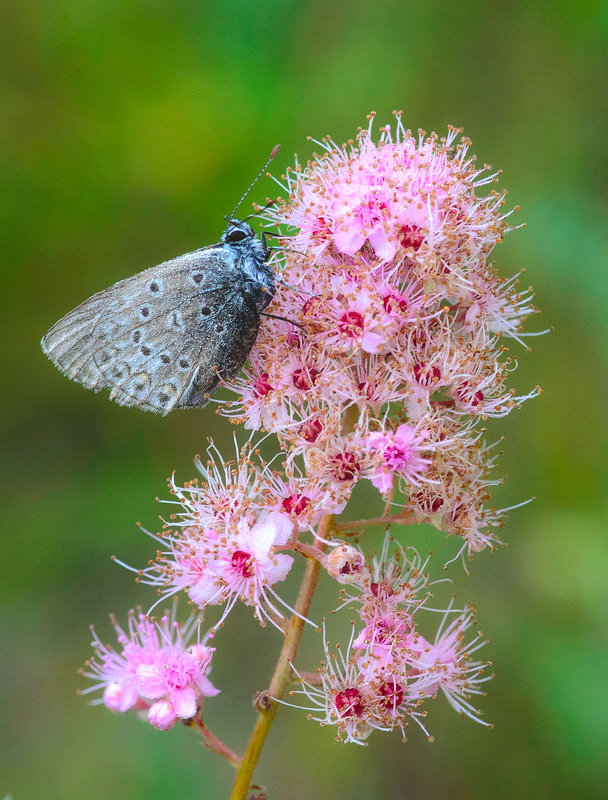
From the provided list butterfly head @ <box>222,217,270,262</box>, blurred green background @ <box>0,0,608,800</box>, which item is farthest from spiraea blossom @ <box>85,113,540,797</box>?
blurred green background @ <box>0,0,608,800</box>

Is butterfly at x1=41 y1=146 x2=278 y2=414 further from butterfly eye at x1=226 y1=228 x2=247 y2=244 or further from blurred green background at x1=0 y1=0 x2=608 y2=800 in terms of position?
blurred green background at x1=0 y1=0 x2=608 y2=800

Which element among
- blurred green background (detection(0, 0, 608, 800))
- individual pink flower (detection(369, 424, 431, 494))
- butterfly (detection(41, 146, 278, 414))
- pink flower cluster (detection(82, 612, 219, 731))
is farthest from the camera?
blurred green background (detection(0, 0, 608, 800))

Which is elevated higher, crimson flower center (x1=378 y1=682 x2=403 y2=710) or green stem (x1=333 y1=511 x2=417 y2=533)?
green stem (x1=333 y1=511 x2=417 y2=533)

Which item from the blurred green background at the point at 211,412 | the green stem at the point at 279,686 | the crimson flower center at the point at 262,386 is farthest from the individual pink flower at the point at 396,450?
the blurred green background at the point at 211,412

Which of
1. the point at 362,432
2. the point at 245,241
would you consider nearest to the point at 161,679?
the point at 362,432

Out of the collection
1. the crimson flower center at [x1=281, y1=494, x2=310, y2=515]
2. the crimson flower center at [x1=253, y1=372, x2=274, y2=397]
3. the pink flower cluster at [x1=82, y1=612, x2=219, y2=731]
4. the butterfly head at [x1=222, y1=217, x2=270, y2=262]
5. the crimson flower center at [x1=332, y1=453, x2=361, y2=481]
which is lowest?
the pink flower cluster at [x1=82, y1=612, x2=219, y2=731]

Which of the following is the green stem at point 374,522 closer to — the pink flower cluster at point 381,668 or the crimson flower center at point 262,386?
the pink flower cluster at point 381,668

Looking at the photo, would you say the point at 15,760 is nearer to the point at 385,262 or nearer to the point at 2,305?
the point at 2,305
